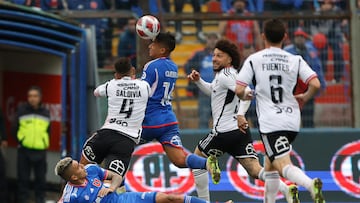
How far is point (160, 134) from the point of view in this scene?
13.8 meters

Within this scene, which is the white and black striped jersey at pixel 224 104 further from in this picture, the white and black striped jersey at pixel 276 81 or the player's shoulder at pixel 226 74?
the white and black striped jersey at pixel 276 81

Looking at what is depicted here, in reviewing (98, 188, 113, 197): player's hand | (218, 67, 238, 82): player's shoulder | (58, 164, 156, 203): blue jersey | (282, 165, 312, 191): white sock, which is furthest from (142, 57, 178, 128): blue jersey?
(282, 165, 312, 191): white sock

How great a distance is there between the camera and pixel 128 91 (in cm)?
1339

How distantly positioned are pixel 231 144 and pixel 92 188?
87.1 inches

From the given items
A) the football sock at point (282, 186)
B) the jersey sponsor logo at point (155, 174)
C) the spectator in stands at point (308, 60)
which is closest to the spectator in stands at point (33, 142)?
the jersey sponsor logo at point (155, 174)

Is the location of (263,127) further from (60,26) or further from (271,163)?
(60,26)

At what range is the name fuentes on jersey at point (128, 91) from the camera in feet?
43.8

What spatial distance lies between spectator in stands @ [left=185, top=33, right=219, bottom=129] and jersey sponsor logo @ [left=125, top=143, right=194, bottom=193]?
117cm

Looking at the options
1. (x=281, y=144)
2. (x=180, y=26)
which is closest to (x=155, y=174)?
(x=180, y=26)

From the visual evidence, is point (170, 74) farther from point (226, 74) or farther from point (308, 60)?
point (308, 60)

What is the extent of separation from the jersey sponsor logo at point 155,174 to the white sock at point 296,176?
17.7 ft

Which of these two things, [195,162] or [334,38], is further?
[334,38]

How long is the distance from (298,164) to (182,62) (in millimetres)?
2902

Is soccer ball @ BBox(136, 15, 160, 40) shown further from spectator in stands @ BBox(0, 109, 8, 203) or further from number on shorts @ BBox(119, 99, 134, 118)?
spectator in stands @ BBox(0, 109, 8, 203)
